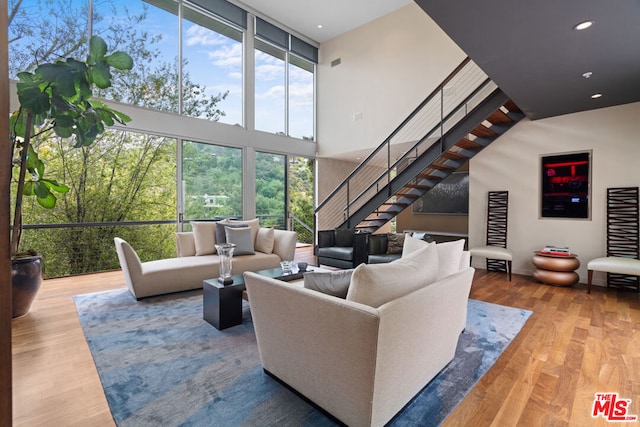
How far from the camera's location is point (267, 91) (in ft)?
23.1

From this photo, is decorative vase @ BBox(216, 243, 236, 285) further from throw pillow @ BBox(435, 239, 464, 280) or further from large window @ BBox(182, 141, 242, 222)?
large window @ BBox(182, 141, 242, 222)

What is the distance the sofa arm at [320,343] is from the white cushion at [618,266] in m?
3.94

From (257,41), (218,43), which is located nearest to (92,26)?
(218,43)

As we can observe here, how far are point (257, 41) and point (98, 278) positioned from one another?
553 cm

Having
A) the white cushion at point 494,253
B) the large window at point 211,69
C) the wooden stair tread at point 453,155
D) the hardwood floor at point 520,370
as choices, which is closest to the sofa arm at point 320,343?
the hardwood floor at point 520,370

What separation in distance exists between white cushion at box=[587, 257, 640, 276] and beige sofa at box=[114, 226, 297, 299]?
3.96 meters

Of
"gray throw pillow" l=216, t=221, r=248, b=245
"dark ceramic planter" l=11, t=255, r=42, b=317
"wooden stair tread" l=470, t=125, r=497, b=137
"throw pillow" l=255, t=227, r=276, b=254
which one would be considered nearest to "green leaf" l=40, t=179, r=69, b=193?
"dark ceramic planter" l=11, t=255, r=42, b=317

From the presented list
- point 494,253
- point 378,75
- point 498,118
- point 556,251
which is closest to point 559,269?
point 556,251

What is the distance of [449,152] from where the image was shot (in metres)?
5.06

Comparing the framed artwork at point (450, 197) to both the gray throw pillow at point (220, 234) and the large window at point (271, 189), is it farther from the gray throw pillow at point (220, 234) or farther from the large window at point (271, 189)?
the gray throw pillow at point (220, 234)

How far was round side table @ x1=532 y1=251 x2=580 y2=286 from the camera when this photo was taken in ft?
13.7

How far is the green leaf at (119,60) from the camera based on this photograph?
285 centimetres

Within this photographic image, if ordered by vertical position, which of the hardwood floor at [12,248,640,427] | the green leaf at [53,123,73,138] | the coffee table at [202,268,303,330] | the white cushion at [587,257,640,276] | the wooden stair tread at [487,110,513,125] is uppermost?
the wooden stair tread at [487,110,513,125]

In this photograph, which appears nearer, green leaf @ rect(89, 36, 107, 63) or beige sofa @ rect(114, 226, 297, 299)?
green leaf @ rect(89, 36, 107, 63)
